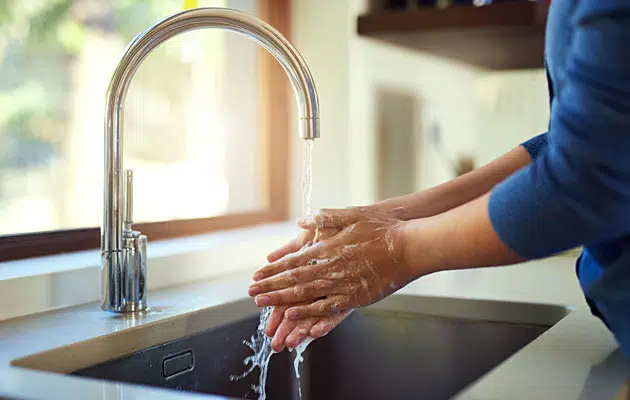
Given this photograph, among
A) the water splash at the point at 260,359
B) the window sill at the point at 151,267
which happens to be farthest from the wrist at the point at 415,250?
→ the window sill at the point at 151,267

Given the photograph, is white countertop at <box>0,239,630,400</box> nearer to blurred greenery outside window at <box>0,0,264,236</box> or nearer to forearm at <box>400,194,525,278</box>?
forearm at <box>400,194,525,278</box>

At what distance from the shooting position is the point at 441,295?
1.21 meters

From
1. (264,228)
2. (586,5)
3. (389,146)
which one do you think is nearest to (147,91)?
(264,228)

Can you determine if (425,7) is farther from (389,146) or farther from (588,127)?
(588,127)

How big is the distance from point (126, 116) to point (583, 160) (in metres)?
1.08

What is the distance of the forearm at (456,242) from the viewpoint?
2.41ft

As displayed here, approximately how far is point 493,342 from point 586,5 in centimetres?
62

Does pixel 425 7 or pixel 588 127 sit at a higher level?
pixel 425 7

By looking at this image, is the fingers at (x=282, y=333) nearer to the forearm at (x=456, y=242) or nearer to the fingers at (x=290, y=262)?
the fingers at (x=290, y=262)

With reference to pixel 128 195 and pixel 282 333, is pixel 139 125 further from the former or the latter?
pixel 282 333

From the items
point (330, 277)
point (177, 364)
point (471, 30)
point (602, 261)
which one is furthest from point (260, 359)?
point (471, 30)

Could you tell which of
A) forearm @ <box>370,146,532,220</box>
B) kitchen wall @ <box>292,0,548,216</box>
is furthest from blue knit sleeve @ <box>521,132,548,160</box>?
kitchen wall @ <box>292,0,548,216</box>

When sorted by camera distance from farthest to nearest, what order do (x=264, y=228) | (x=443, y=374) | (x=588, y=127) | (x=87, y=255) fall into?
(x=264, y=228) < (x=87, y=255) < (x=443, y=374) < (x=588, y=127)

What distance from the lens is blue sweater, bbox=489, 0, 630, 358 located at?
2.11ft
